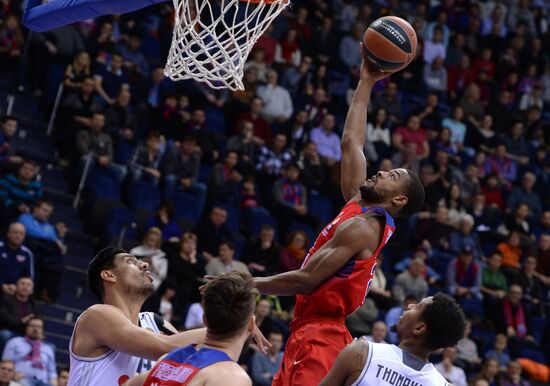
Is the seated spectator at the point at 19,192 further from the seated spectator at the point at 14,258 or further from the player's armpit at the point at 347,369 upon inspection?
the player's armpit at the point at 347,369

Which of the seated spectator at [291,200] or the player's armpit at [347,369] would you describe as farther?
the seated spectator at [291,200]

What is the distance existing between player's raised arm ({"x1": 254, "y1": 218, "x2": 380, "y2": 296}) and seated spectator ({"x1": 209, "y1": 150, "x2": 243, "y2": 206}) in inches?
294

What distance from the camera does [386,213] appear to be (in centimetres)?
549

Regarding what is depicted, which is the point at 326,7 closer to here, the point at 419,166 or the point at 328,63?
the point at 328,63

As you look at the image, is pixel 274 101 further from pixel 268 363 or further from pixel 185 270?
pixel 268 363

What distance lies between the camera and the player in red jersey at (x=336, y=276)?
5.30m

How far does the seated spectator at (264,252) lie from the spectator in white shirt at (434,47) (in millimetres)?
6947

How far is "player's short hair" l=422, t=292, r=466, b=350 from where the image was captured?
464 centimetres

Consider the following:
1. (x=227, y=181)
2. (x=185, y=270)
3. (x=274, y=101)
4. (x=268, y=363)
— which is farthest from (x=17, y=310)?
(x=274, y=101)

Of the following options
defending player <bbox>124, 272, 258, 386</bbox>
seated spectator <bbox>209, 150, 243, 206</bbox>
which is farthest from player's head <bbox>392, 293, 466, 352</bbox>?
seated spectator <bbox>209, 150, 243, 206</bbox>

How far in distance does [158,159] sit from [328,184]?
2.67m

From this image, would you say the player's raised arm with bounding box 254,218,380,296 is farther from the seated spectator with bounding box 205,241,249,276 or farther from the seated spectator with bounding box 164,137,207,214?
the seated spectator with bounding box 164,137,207,214

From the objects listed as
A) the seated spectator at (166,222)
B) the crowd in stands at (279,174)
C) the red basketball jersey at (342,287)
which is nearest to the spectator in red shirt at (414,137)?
the crowd in stands at (279,174)

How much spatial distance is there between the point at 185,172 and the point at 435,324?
8316 millimetres
